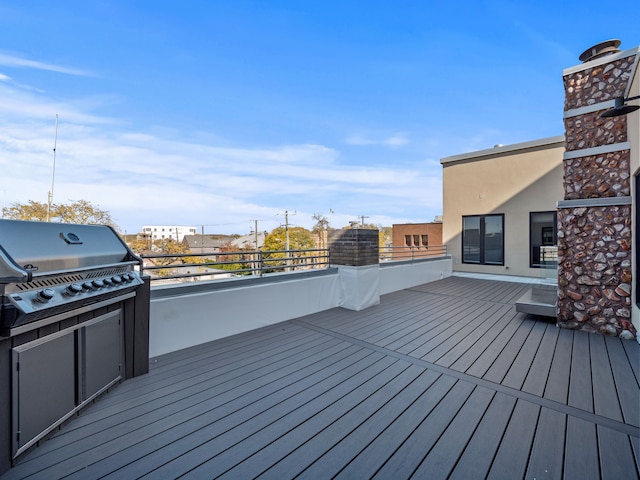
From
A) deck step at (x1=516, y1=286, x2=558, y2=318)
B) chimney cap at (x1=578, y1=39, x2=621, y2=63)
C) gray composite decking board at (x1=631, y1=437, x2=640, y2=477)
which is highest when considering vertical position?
chimney cap at (x1=578, y1=39, x2=621, y2=63)

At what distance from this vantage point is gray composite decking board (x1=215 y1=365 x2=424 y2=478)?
4.87ft

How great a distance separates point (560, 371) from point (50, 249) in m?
3.95

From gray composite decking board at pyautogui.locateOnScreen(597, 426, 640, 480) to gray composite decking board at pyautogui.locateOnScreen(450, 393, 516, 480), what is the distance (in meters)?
0.43

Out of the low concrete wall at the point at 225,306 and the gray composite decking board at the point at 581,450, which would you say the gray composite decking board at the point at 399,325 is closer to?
the low concrete wall at the point at 225,306

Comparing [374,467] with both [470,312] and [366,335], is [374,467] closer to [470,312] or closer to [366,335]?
[366,335]

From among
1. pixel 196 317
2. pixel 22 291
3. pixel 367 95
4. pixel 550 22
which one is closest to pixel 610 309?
pixel 196 317

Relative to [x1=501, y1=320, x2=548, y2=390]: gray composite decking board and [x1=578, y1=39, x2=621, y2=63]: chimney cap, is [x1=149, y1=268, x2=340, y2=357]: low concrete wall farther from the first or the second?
[x1=578, y1=39, x2=621, y2=63]: chimney cap

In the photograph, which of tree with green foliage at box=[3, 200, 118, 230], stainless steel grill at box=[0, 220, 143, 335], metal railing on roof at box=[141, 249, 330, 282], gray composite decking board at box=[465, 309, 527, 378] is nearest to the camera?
stainless steel grill at box=[0, 220, 143, 335]

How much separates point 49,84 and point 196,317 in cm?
1005

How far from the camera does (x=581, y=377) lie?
8.03 ft

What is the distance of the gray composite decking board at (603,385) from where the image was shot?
1.96m

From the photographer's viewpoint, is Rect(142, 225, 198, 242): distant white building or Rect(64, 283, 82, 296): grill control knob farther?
Rect(142, 225, 198, 242): distant white building

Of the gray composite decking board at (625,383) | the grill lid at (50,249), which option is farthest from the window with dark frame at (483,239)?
the grill lid at (50,249)

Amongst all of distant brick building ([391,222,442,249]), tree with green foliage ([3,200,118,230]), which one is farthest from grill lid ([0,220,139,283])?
distant brick building ([391,222,442,249])
